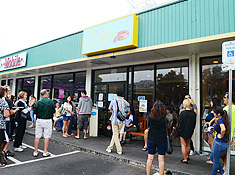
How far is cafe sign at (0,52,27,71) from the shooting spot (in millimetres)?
10906

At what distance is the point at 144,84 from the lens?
7.30 meters

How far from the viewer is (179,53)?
591 cm

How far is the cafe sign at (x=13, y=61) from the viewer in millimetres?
10906

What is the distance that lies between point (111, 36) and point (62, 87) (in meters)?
5.59

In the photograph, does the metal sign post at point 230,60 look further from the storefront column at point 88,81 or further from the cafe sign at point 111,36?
the storefront column at point 88,81

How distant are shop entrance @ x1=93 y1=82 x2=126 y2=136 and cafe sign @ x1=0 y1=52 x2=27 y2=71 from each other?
5596 mm

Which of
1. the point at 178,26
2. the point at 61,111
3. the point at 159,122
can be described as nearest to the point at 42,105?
the point at 61,111

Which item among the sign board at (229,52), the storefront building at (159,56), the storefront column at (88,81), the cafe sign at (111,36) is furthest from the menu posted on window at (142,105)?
the sign board at (229,52)

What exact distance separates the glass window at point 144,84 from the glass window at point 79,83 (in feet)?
10.4

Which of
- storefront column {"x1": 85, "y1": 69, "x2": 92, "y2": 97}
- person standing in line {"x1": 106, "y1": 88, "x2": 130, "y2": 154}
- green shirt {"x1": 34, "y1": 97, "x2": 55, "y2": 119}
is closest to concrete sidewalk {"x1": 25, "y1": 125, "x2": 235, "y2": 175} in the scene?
person standing in line {"x1": 106, "y1": 88, "x2": 130, "y2": 154}

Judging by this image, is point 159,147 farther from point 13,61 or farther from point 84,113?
point 13,61

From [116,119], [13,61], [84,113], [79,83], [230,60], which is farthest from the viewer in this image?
[13,61]

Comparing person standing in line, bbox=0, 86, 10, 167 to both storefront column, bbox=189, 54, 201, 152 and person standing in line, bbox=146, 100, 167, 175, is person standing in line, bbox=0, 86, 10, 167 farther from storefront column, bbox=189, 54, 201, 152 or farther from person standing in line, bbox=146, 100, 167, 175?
storefront column, bbox=189, 54, 201, 152

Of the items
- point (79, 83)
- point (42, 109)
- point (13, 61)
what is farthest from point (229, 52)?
point (13, 61)
